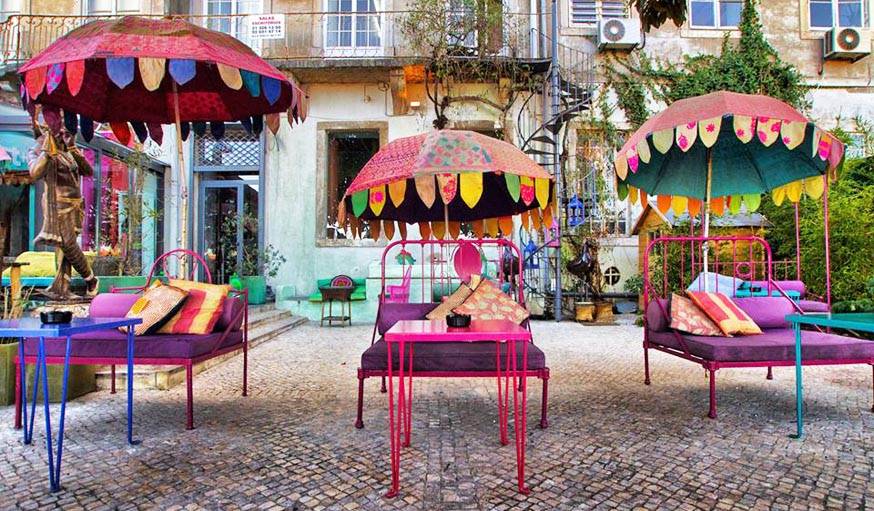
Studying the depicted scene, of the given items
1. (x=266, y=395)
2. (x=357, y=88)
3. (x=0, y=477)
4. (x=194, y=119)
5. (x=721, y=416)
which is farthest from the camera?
(x=357, y=88)

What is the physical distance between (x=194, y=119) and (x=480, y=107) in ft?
24.3

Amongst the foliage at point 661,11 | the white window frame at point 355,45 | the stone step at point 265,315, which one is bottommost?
the stone step at point 265,315

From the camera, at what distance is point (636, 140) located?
4.47 meters

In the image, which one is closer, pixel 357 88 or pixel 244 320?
pixel 244 320

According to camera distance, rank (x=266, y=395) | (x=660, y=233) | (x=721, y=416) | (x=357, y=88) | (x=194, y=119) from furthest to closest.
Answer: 1. (x=357, y=88)
2. (x=660, y=233)
3. (x=194, y=119)
4. (x=266, y=395)
5. (x=721, y=416)

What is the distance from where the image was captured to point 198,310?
12.8 ft

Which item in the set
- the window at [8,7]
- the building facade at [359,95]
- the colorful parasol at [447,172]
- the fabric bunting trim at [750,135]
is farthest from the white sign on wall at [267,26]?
the fabric bunting trim at [750,135]

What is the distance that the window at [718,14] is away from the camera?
39.5 feet

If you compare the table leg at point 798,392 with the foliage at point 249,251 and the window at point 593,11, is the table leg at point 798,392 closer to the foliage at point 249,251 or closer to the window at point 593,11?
the foliage at point 249,251

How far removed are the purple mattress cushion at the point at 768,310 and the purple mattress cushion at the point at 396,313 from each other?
9.14 ft

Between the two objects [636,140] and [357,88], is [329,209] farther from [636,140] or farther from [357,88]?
[636,140]

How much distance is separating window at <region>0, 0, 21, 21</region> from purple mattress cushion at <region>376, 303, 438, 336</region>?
1253 cm

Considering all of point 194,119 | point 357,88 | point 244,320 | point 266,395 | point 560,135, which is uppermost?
point 357,88

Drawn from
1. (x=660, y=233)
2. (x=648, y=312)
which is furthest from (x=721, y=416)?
(x=660, y=233)
